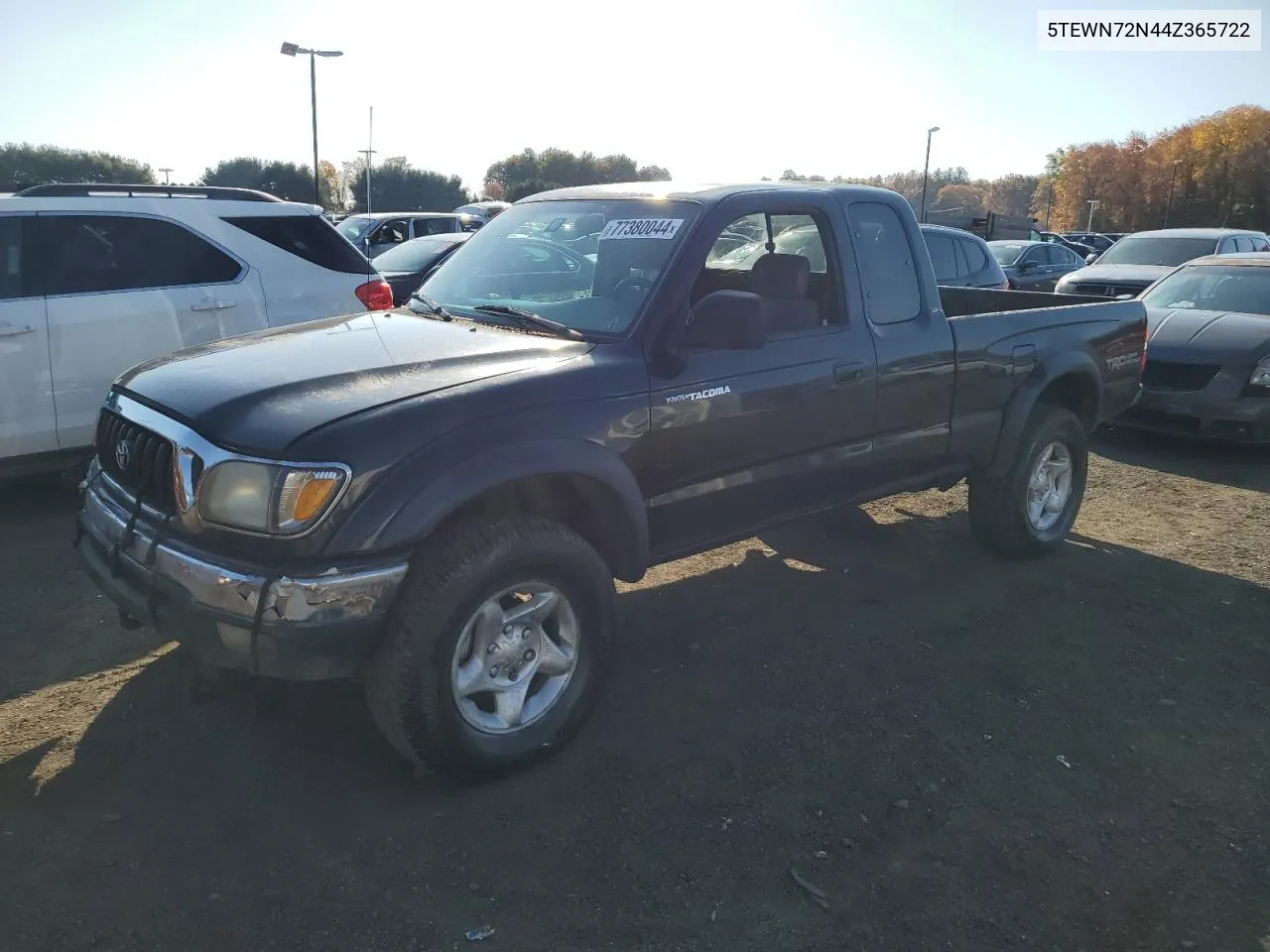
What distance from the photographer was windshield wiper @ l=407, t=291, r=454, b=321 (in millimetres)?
4059

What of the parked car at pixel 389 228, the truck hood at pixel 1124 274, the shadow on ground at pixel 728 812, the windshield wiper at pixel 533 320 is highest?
the parked car at pixel 389 228

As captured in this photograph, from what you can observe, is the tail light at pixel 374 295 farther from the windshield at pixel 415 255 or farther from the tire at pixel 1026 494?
the windshield at pixel 415 255

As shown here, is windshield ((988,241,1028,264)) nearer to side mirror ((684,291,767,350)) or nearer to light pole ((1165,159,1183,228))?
side mirror ((684,291,767,350))

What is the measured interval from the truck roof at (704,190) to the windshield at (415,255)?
25.9 feet

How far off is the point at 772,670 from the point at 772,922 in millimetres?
1545

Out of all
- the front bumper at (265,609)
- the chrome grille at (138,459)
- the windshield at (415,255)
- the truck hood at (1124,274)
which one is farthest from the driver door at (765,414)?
the truck hood at (1124,274)

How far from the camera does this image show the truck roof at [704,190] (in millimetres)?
4020

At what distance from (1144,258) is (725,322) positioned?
12.4 meters

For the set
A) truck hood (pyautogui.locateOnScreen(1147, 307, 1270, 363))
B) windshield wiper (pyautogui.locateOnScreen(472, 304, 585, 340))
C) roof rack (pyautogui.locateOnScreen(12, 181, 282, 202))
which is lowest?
truck hood (pyautogui.locateOnScreen(1147, 307, 1270, 363))

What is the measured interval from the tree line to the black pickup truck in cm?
4676

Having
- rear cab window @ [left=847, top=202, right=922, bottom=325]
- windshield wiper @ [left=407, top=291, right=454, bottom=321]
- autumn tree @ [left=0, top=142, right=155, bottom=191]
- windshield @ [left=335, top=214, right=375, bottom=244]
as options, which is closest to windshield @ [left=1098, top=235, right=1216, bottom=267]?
rear cab window @ [left=847, top=202, right=922, bottom=325]

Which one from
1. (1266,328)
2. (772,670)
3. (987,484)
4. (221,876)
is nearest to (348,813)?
(221,876)

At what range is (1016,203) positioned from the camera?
110812mm

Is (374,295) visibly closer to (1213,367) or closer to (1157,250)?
(1213,367)
